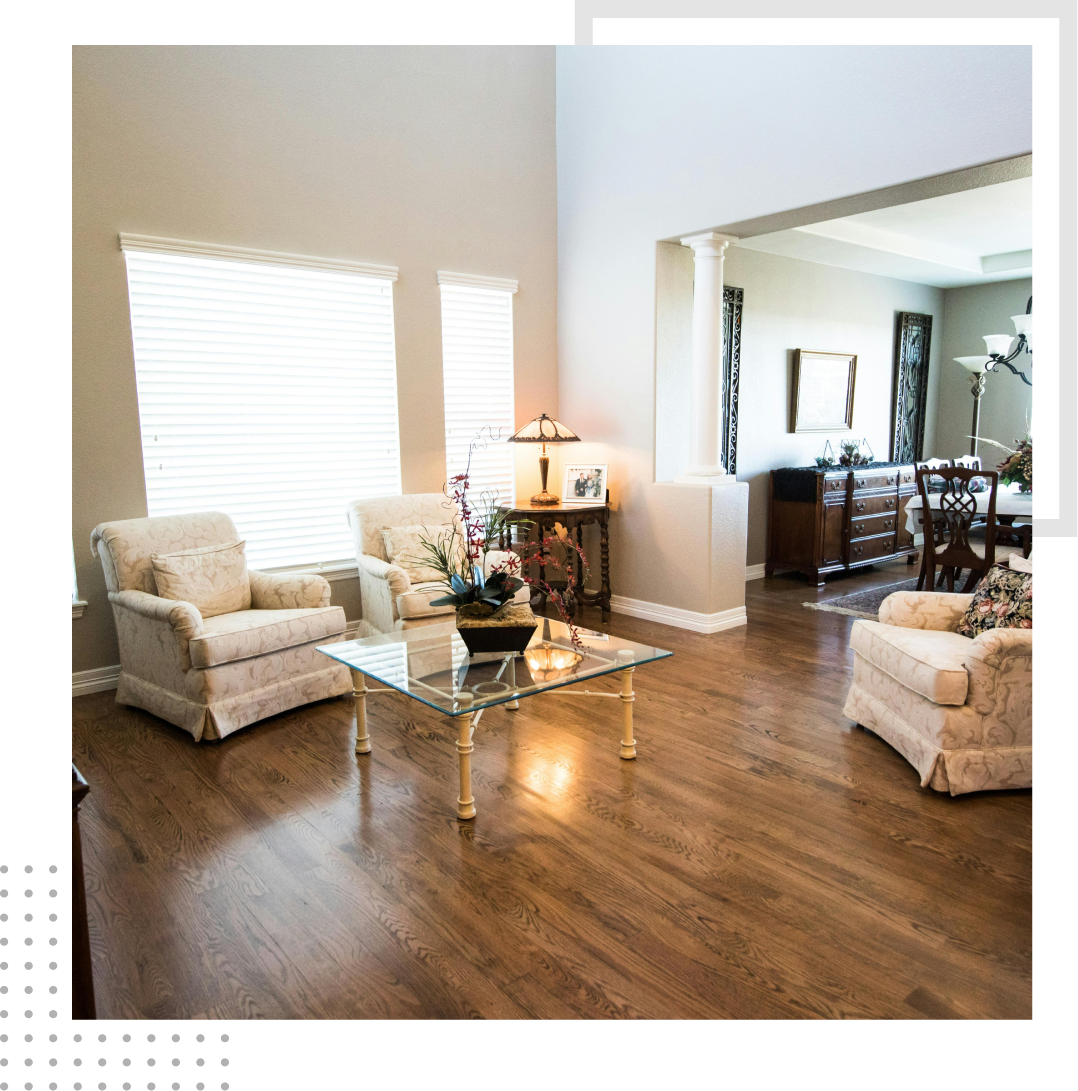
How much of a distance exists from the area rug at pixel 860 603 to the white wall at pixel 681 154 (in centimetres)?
131

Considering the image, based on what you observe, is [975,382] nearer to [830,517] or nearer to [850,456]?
[850,456]

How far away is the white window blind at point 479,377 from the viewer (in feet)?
17.6

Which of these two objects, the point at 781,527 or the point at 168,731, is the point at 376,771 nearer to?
the point at 168,731

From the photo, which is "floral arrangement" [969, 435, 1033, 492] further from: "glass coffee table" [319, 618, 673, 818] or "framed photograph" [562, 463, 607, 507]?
"glass coffee table" [319, 618, 673, 818]

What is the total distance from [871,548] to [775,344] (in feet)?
6.55

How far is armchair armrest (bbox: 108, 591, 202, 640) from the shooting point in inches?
136

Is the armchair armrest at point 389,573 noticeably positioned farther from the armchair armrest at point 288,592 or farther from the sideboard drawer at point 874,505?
the sideboard drawer at point 874,505

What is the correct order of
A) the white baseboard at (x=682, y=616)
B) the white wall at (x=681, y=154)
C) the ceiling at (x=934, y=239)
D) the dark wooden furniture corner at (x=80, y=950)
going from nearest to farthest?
the dark wooden furniture corner at (x=80, y=950) → the white wall at (x=681, y=154) → the white baseboard at (x=682, y=616) → the ceiling at (x=934, y=239)

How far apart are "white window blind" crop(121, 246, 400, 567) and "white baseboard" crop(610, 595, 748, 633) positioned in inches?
72.5

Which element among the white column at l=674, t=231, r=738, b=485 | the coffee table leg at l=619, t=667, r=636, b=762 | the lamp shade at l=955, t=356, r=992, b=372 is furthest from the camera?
the lamp shade at l=955, t=356, r=992, b=372

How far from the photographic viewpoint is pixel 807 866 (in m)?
2.42

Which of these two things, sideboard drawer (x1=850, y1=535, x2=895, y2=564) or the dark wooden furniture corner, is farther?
sideboard drawer (x1=850, y1=535, x2=895, y2=564)

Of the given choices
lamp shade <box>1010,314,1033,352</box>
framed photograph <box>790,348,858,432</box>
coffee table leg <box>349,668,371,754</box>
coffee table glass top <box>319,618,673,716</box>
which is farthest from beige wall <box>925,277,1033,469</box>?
coffee table leg <box>349,668,371,754</box>

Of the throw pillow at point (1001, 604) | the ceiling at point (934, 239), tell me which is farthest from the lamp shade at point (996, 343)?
the throw pillow at point (1001, 604)
